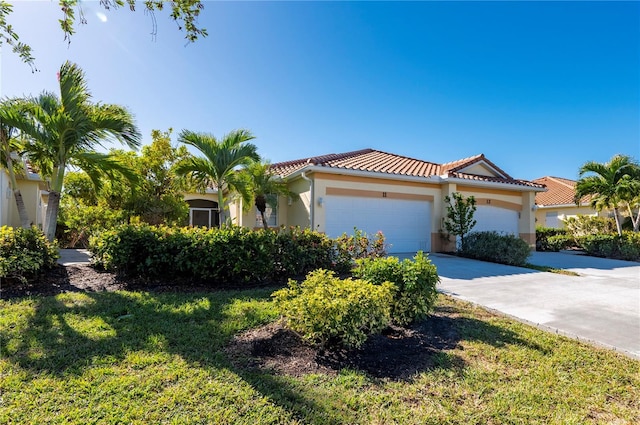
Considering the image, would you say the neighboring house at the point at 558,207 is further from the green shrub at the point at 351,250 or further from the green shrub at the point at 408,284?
the green shrub at the point at 408,284

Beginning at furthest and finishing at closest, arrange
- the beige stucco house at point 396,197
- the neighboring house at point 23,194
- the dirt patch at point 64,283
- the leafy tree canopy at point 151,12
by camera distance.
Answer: the beige stucco house at point 396,197 < the neighboring house at point 23,194 < the dirt patch at point 64,283 < the leafy tree canopy at point 151,12

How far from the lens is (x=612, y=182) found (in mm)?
17281

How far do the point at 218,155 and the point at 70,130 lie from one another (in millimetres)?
4156

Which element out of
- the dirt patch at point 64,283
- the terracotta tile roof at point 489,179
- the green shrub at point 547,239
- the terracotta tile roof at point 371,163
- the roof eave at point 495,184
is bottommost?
the dirt patch at point 64,283

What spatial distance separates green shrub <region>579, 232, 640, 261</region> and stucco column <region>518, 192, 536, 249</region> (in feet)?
8.88

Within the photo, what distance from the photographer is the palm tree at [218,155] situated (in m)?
10.6

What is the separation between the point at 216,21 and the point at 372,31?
19.0 feet

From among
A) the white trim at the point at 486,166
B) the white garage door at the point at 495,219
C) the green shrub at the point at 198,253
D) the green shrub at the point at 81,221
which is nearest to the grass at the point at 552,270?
the white garage door at the point at 495,219

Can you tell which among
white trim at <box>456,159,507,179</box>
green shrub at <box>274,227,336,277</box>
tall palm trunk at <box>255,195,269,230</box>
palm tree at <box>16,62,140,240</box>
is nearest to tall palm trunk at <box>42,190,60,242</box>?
palm tree at <box>16,62,140,240</box>

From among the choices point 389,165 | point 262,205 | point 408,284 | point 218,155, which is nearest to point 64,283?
point 218,155

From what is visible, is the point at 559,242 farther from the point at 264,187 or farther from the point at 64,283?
the point at 64,283

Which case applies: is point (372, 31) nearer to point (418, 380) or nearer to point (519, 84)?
point (519, 84)

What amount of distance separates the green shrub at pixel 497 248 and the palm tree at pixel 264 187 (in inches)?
318

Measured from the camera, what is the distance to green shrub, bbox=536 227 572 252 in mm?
19188
